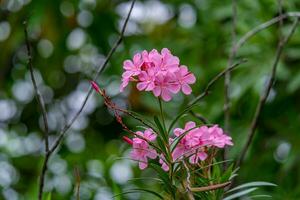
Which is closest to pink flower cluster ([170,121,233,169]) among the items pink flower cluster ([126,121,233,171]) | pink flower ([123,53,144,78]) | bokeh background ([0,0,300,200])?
pink flower cluster ([126,121,233,171])

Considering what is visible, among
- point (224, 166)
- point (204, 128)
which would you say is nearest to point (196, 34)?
point (224, 166)

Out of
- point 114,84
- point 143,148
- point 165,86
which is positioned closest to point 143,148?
point 143,148

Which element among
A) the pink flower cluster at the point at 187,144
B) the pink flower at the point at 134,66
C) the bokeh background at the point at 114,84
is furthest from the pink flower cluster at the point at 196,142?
the bokeh background at the point at 114,84

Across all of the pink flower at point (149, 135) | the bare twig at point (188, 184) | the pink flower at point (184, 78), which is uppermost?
the pink flower at point (184, 78)

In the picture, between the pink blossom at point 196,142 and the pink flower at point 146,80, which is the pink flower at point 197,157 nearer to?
the pink blossom at point 196,142

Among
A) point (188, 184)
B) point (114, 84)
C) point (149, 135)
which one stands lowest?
point (188, 184)

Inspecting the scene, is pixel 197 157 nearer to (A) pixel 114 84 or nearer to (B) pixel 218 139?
(B) pixel 218 139

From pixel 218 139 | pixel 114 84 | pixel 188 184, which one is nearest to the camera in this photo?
pixel 188 184
